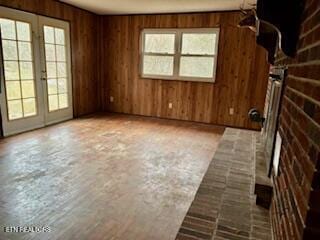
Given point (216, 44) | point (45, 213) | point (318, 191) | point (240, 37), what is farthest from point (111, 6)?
point (318, 191)

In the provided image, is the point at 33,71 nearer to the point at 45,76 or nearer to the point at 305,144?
the point at 45,76

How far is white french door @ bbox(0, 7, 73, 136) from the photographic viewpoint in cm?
399

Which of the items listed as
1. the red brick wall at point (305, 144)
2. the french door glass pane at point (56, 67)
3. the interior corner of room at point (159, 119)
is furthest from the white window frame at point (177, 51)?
the red brick wall at point (305, 144)

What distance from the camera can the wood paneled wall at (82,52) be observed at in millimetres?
4943

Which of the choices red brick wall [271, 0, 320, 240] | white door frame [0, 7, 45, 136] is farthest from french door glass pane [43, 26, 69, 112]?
red brick wall [271, 0, 320, 240]

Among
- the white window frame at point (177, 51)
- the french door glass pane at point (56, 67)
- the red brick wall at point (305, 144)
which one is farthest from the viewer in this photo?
the white window frame at point (177, 51)

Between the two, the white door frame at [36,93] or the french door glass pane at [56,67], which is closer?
the white door frame at [36,93]

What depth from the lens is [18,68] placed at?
416 centimetres

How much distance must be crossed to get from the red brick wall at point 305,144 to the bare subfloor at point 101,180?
3.77 ft

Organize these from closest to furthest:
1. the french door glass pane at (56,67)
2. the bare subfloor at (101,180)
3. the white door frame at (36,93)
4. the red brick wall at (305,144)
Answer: the red brick wall at (305,144) → the bare subfloor at (101,180) → the white door frame at (36,93) → the french door glass pane at (56,67)

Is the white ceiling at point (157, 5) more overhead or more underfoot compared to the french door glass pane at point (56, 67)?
more overhead

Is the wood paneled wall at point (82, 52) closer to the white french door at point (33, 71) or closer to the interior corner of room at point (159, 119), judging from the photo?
the interior corner of room at point (159, 119)

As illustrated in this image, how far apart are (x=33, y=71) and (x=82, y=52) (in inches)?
58.4

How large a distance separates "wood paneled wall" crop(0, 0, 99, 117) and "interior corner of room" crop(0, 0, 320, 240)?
4 cm
